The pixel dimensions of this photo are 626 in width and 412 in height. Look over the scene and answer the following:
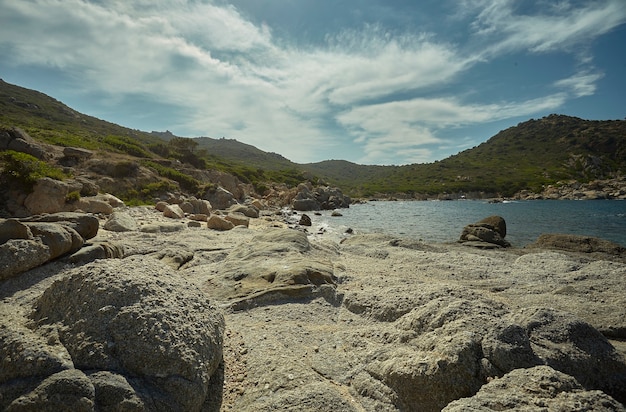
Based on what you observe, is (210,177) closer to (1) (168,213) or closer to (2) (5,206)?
(1) (168,213)

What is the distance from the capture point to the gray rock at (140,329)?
4.29 m

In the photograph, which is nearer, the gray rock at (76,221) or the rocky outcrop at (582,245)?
the gray rock at (76,221)

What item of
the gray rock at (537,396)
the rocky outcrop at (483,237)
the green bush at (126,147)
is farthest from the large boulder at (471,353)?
the green bush at (126,147)

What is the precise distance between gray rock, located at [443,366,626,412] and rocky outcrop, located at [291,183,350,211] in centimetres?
5780

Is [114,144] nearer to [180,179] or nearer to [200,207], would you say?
[180,179]

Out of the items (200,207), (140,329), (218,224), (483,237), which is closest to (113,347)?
(140,329)

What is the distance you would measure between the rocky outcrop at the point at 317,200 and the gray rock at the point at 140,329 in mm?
56129

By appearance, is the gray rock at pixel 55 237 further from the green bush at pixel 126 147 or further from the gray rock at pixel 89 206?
the green bush at pixel 126 147

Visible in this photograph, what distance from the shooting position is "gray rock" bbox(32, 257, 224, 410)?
429 cm

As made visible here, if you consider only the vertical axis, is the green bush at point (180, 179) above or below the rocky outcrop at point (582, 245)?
above

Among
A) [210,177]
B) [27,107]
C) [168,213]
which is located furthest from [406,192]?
[27,107]

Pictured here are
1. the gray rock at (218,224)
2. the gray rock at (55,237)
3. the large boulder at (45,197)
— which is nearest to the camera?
the gray rock at (55,237)

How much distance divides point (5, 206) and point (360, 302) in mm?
20425

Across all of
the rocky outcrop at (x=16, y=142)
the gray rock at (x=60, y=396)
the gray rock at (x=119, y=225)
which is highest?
the rocky outcrop at (x=16, y=142)
